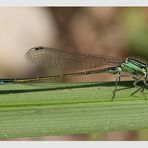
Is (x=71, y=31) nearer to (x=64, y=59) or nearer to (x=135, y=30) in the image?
(x=135, y=30)

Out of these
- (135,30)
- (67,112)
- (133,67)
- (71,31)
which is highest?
(71,31)

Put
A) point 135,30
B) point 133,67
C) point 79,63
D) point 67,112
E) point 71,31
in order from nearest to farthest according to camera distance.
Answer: point 67,112 → point 133,67 → point 79,63 → point 135,30 → point 71,31

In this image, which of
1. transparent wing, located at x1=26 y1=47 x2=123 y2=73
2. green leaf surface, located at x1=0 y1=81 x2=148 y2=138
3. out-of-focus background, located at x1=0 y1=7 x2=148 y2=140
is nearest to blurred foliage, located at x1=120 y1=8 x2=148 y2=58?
out-of-focus background, located at x1=0 y1=7 x2=148 y2=140

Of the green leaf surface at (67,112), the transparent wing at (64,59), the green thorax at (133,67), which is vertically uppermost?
the transparent wing at (64,59)

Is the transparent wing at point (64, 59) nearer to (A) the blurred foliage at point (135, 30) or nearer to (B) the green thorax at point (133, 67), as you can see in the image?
(B) the green thorax at point (133, 67)

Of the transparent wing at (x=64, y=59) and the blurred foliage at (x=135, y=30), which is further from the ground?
the blurred foliage at (x=135, y=30)

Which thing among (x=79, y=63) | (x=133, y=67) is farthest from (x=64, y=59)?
(x=133, y=67)

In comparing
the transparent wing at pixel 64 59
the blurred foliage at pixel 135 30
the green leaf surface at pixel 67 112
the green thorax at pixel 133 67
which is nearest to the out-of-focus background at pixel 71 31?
the blurred foliage at pixel 135 30

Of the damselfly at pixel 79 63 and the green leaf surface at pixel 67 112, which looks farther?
the damselfly at pixel 79 63

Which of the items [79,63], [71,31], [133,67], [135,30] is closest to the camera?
[133,67]
